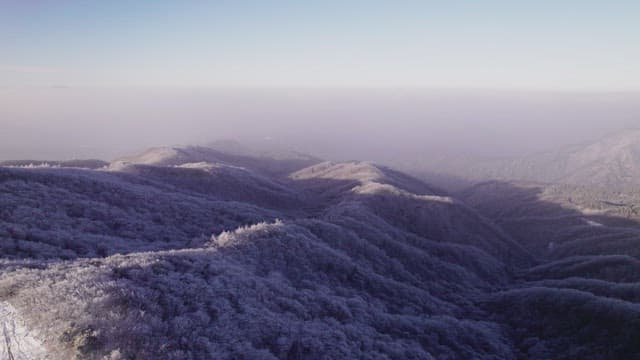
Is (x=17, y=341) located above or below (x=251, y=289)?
above

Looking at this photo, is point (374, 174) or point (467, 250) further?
point (374, 174)

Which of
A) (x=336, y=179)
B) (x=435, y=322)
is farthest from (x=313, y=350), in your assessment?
(x=336, y=179)

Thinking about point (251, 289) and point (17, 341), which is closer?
point (17, 341)

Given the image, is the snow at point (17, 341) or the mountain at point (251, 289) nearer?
the snow at point (17, 341)

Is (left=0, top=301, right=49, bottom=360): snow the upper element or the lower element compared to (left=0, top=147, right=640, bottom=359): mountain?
upper

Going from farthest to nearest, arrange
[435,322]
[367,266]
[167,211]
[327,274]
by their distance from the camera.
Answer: [167,211], [367,266], [327,274], [435,322]

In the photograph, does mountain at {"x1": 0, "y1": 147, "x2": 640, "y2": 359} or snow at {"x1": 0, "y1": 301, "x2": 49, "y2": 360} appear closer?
snow at {"x1": 0, "y1": 301, "x2": 49, "y2": 360}

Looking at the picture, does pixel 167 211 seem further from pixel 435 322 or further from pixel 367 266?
pixel 435 322

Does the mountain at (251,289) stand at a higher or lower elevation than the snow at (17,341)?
lower
